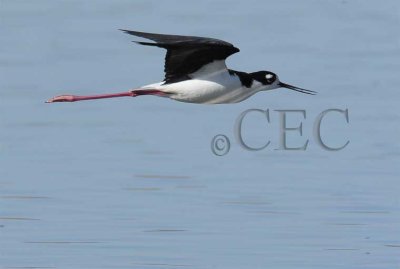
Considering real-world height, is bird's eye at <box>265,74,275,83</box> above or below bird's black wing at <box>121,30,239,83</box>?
below

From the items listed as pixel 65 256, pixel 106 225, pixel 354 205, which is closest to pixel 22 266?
pixel 65 256

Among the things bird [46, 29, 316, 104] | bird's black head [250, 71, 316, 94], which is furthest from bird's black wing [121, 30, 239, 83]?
bird's black head [250, 71, 316, 94]

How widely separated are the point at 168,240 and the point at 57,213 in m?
0.79

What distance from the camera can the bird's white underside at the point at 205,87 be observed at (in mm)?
8625

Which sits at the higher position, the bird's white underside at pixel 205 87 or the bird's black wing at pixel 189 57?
the bird's black wing at pixel 189 57

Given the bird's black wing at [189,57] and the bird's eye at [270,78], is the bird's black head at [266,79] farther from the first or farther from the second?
the bird's black wing at [189,57]

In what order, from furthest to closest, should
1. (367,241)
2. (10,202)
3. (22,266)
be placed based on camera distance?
(10,202) → (367,241) → (22,266)

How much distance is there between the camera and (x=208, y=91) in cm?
863

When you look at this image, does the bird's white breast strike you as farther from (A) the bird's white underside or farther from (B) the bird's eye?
(B) the bird's eye

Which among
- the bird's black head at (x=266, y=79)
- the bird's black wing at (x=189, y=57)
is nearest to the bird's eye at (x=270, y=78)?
the bird's black head at (x=266, y=79)

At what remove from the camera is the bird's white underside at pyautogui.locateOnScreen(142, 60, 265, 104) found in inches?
340

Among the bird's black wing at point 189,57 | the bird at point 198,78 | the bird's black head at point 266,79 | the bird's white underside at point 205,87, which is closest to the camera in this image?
the bird's black wing at point 189,57

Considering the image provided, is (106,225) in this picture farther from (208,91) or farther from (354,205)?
(354,205)

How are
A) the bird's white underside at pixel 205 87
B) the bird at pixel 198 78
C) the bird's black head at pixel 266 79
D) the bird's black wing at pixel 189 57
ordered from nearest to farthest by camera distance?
the bird's black wing at pixel 189 57 < the bird at pixel 198 78 < the bird's white underside at pixel 205 87 < the bird's black head at pixel 266 79
